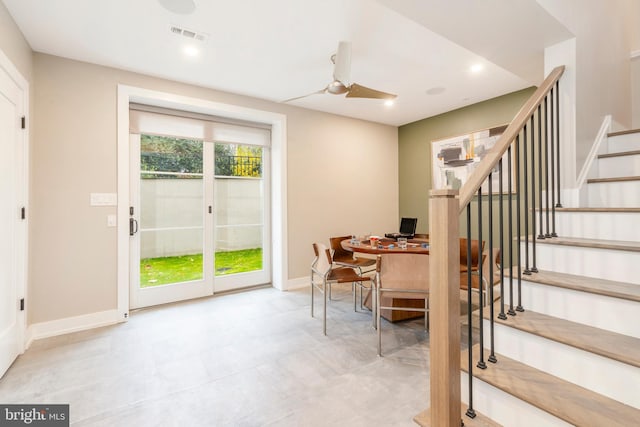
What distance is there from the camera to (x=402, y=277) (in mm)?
2346

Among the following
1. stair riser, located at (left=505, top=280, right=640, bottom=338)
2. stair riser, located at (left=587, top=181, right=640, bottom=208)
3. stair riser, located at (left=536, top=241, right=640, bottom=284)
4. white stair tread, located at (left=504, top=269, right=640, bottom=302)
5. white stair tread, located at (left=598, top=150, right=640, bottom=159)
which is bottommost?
stair riser, located at (left=505, top=280, right=640, bottom=338)

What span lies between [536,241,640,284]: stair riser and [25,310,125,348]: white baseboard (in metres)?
3.85

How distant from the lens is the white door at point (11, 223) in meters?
2.07

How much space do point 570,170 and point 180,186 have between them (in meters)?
4.00

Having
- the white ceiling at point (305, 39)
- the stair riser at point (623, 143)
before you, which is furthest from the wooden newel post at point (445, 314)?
the stair riser at point (623, 143)

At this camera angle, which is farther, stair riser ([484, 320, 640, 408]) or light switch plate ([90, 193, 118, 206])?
light switch plate ([90, 193, 118, 206])

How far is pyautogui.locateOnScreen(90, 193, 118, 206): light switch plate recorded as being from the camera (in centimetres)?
293

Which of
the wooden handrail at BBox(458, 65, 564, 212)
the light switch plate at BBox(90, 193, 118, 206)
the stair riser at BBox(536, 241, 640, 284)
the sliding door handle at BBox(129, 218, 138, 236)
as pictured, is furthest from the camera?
the sliding door handle at BBox(129, 218, 138, 236)

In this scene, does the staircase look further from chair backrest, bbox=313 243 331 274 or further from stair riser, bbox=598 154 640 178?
chair backrest, bbox=313 243 331 274

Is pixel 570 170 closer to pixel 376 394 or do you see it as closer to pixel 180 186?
pixel 376 394

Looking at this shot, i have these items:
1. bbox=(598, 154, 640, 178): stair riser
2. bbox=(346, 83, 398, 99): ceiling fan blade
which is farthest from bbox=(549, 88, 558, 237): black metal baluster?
bbox=(346, 83, 398, 99): ceiling fan blade

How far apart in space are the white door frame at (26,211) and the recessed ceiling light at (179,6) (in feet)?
4.24

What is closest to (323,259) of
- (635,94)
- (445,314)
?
(445,314)

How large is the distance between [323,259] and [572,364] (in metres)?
1.99
